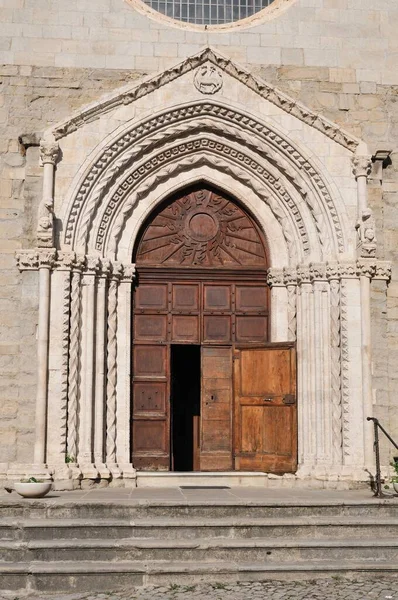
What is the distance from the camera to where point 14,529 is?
28.7 ft

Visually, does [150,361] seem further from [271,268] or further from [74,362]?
[271,268]

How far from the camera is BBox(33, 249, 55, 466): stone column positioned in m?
11.5

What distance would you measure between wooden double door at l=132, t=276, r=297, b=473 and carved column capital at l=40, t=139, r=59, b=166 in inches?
93.2

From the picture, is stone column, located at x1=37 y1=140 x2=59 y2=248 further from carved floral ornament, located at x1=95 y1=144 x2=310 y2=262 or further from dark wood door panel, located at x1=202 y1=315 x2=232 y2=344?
dark wood door panel, located at x1=202 y1=315 x2=232 y2=344

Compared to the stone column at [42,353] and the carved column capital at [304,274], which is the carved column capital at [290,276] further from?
the stone column at [42,353]

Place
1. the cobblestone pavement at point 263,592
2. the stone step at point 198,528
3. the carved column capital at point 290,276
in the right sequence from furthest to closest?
the carved column capital at point 290,276 < the stone step at point 198,528 < the cobblestone pavement at point 263,592

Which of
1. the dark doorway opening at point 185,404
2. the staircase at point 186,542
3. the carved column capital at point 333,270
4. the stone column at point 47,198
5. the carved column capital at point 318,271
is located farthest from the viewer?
the dark doorway opening at point 185,404

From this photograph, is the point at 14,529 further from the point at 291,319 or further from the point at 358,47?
the point at 358,47

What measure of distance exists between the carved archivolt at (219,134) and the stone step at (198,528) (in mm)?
4754

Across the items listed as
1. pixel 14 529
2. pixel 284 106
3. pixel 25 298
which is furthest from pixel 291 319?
pixel 14 529

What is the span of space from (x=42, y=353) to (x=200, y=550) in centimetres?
Result: 421

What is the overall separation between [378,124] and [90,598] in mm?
8685

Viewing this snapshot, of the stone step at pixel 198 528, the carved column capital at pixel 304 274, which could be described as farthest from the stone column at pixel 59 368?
the carved column capital at pixel 304 274

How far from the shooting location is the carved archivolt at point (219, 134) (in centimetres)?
1237
